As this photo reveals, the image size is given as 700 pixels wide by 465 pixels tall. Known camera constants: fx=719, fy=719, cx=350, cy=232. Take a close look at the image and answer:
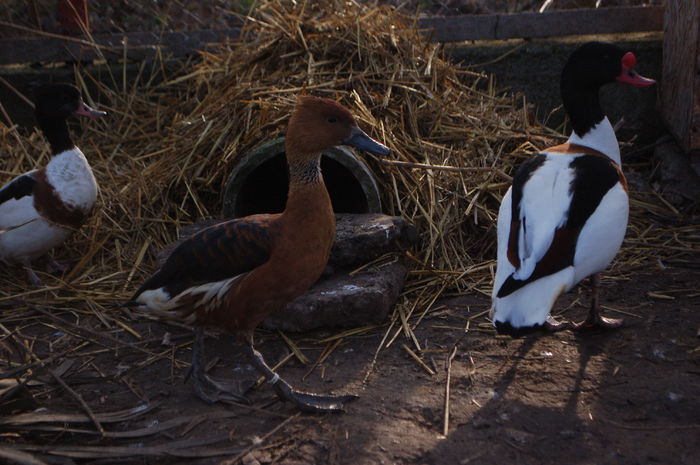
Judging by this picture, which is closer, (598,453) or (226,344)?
(598,453)

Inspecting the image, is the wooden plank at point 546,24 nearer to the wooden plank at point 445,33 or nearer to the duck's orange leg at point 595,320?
the wooden plank at point 445,33

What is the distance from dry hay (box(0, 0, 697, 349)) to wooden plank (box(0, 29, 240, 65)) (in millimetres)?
428

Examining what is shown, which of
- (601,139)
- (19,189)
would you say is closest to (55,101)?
(19,189)

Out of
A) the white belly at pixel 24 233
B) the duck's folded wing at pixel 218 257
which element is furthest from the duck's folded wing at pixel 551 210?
the white belly at pixel 24 233

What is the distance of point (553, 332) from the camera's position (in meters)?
3.48

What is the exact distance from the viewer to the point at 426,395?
2.96 metres

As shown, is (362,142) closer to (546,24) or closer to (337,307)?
(337,307)

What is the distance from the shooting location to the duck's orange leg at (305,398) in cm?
282

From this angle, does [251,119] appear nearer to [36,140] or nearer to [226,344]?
[226,344]

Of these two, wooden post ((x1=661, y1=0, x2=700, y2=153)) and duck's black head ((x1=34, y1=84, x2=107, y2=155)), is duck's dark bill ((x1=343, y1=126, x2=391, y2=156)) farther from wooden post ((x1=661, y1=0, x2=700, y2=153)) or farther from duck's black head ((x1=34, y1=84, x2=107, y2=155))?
wooden post ((x1=661, y1=0, x2=700, y2=153))

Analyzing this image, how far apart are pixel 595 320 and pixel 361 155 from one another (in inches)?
68.4

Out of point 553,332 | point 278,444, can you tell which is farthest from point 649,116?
point 278,444

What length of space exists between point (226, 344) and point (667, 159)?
3521mm

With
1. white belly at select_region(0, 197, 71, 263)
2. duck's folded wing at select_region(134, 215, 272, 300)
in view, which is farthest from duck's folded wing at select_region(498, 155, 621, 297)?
white belly at select_region(0, 197, 71, 263)
